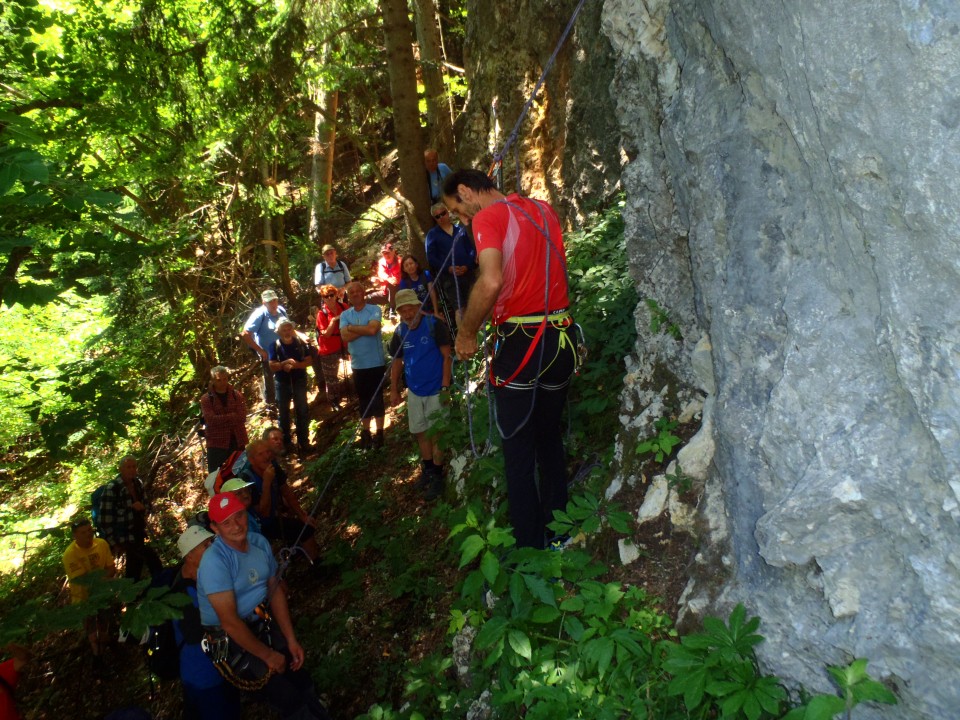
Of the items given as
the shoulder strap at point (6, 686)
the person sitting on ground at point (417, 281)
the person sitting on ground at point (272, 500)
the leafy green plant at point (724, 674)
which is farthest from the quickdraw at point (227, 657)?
the person sitting on ground at point (417, 281)

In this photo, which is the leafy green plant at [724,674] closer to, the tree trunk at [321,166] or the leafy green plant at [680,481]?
the leafy green plant at [680,481]

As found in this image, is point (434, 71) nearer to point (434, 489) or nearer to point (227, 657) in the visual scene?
point (434, 489)

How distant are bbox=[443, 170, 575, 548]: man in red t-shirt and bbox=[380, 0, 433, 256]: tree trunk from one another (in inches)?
179

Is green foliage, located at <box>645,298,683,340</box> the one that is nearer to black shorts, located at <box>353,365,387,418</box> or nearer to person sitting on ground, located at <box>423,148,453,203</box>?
black shorts, located at <box>353,365,387,418</box>

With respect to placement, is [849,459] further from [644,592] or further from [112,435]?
[112,435]

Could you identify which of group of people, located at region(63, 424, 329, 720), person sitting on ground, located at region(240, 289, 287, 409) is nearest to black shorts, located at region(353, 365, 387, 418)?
person sitting on ground, located at region(240, 289, 287, 409)

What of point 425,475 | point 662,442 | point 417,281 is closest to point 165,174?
point 417,281

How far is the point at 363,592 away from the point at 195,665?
2.10 metres

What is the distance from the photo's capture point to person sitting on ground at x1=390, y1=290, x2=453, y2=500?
684 cm

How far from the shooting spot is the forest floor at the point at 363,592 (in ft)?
13.0

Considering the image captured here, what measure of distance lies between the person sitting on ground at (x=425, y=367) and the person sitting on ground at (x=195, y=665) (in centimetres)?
278

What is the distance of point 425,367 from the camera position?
686 centimetres

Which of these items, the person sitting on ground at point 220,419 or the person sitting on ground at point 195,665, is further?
the person sitting on ground at point 220,419

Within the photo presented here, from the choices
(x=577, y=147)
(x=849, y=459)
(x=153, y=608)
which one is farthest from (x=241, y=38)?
(x=849, y=459)
